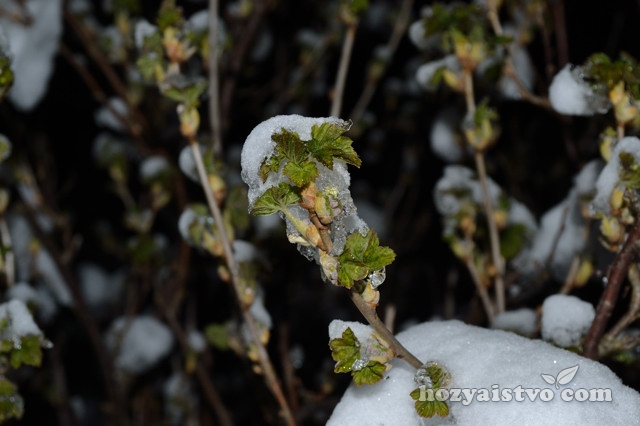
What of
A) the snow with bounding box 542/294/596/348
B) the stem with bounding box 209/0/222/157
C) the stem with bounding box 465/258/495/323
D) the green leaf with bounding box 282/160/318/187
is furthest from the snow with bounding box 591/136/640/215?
the stem with bounding box 209/0/222/157

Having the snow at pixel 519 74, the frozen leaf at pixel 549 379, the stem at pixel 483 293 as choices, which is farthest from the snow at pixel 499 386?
the snow at pixel 519 74

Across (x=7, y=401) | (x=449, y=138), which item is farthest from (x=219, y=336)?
(x=449, y=138)

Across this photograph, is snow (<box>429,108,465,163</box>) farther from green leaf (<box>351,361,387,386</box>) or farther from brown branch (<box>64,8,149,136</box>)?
green leaf (<box>351,361,387,386</box>)

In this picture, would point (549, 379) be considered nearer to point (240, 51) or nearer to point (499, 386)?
point (499, 386)

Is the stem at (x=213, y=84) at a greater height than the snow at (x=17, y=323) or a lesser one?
greater

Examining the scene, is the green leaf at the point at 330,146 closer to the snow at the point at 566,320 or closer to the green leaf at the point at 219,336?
the snow at the point at 566,320

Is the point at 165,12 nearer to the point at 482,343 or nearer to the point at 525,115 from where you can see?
the point at 482,343

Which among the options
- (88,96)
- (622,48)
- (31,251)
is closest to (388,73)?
(622,48)
